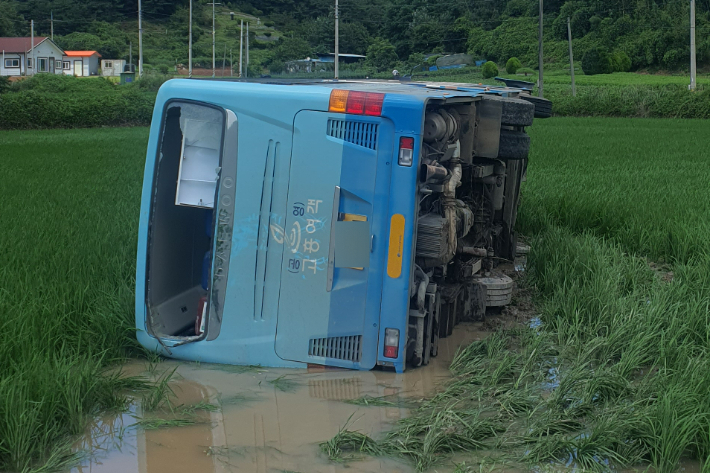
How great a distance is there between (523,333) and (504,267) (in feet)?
8.12

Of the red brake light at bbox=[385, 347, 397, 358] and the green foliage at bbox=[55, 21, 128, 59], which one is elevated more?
the green foliage at bbox=[55, 21, 128, 59]

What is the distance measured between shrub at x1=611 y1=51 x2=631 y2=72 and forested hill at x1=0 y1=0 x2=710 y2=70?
1.54m

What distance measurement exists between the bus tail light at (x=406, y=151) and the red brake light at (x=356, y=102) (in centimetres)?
22

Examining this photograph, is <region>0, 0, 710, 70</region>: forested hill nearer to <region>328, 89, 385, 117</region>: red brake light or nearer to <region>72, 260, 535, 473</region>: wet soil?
<region>328, 89, 385, 117</region>: red brake light

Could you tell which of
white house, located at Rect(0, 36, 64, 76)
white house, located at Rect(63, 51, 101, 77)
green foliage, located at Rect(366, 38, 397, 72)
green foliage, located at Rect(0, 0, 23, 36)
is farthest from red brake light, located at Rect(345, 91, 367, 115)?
green foliage, located at Rect(0, 0, 23, 36)

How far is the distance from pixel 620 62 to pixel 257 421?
61695 millimetres

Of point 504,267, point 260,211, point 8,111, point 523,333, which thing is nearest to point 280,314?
point 260,211

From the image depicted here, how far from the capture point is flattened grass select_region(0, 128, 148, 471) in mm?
4059

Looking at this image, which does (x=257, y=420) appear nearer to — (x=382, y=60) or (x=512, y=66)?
(x=382, y=60)

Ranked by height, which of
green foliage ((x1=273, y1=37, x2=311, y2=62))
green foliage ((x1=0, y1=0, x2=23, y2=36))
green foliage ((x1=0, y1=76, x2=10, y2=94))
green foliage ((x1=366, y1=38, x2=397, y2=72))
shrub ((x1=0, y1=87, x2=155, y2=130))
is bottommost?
shrub ((x1=0, y1=87, x2=155, y2=130))

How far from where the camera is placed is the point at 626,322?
565cm

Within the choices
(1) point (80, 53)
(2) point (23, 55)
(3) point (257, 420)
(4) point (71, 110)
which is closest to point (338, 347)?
(3) point (257, 420)

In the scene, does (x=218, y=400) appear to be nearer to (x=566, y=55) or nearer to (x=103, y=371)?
(x=103, y=371)

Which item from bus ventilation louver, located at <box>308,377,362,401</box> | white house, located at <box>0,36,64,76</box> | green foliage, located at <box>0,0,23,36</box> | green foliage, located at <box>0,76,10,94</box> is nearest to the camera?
bus ventilation louver, located at <box>308,377,362,401</box>
